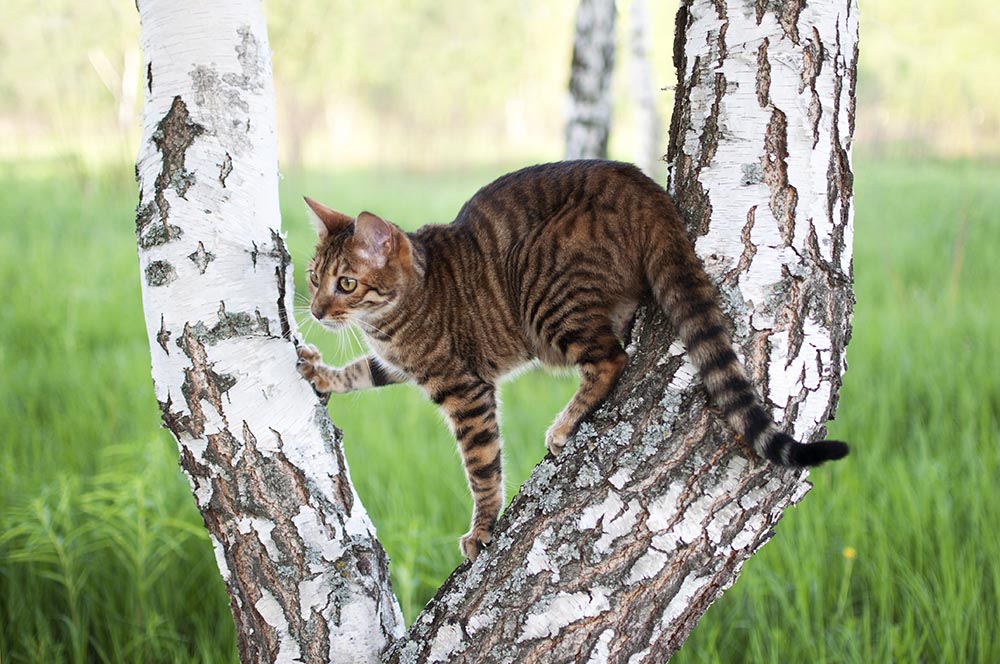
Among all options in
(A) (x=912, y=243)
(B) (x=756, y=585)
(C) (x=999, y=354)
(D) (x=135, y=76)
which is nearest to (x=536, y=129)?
(D) (x=135, y=76)

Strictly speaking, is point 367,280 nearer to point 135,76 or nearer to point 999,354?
point 999,354

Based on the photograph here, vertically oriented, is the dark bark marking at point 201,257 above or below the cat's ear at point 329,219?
below

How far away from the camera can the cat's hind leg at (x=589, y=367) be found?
178cm

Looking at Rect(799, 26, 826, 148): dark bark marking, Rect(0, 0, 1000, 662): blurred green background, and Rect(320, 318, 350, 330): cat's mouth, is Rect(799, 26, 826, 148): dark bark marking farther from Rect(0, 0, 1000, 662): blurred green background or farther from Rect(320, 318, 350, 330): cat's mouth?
Rect(0, 0, 1000, 662): blurred green background

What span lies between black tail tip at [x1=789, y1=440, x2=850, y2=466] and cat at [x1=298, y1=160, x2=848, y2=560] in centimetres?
14

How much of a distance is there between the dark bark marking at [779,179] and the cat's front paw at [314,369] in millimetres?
1029

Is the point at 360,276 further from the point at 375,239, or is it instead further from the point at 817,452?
the point at 817,452

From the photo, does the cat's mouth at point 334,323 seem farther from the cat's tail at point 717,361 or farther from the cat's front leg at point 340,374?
the cat's tail at point 717,361

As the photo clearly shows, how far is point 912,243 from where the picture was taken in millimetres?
6465

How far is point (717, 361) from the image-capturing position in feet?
4.39

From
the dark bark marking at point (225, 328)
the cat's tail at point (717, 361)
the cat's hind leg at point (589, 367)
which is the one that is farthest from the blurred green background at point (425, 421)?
the cat's tail at point (717, 361)

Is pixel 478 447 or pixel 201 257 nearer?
pixel 201 257

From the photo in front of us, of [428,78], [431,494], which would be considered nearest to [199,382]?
[431,494]

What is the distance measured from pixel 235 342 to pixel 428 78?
18.9 meters
